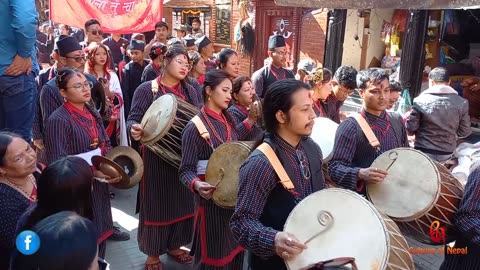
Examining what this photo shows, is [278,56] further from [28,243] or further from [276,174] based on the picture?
[28,243]

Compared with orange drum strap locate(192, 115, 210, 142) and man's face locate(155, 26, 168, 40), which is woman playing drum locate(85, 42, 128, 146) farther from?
man's face locate(155, 26, 168, 40)

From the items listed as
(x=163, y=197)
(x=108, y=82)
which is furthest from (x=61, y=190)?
(x=108, y=82)

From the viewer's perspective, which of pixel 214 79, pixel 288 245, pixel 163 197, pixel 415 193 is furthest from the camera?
pixel 163 197

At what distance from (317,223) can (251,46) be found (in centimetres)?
947

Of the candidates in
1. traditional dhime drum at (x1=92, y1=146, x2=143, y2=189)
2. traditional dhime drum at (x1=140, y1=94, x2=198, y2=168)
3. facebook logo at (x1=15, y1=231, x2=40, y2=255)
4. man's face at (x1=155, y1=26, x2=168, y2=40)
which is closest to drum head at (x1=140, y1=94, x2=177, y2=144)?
traditional dhime drum at (x1=140, y1=94, x2=198, y2=168)

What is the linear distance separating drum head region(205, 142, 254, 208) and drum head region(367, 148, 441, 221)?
32.1 inches

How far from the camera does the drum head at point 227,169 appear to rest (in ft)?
9.12

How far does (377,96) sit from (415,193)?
0.74 m

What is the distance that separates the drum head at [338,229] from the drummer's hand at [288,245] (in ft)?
0.11

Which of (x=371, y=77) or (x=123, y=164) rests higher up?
(x=371, y=77)

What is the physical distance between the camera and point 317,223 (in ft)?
6.26

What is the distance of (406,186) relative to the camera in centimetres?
264

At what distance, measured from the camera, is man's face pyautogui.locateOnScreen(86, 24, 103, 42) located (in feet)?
19.4

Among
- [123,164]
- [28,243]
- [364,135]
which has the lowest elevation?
[123,164]
